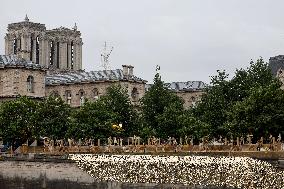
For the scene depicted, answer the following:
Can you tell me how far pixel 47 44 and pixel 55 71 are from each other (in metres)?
6.07

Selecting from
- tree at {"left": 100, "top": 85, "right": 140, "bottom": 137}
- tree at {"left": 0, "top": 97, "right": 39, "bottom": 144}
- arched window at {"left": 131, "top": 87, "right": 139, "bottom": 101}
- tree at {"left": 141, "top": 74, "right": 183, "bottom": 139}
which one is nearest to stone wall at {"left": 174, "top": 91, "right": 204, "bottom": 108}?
arched window at {"left": 131, "top": 87, "right": 139, "bottom": 101}

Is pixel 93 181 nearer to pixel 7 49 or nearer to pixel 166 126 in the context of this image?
pixel 166 126

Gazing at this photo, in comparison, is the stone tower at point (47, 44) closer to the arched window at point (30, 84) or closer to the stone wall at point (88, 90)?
the stone wall at point (88, 90)

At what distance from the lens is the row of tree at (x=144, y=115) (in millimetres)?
66625

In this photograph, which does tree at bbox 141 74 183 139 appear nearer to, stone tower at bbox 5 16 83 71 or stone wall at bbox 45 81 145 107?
stone wall at bbox 45 81 145 107

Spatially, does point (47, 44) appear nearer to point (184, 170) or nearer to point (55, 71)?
point (55, 71)

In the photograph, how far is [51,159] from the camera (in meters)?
56.7

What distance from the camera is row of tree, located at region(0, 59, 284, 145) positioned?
66625mm

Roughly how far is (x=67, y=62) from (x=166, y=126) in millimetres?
57774

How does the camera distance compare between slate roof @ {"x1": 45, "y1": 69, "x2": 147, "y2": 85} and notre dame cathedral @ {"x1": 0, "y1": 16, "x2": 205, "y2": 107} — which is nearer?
notre dame cathedral @ {"x1": 0, "y1": 16, "x2": 205, "y2": 107}

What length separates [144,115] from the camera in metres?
73.8

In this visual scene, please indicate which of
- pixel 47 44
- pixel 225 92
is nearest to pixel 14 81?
pixel 225 92

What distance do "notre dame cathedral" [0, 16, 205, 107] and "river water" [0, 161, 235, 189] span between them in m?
27.7

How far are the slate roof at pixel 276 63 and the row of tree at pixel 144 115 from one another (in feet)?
77.6
